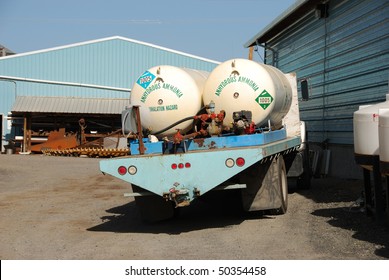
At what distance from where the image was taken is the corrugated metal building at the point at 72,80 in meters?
30.8

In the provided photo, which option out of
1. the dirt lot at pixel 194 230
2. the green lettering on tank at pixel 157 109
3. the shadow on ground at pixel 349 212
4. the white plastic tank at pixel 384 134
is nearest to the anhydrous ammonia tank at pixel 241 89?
the green lettering on tank at pixel 157 109

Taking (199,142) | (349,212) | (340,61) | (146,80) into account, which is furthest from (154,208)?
(340,61)

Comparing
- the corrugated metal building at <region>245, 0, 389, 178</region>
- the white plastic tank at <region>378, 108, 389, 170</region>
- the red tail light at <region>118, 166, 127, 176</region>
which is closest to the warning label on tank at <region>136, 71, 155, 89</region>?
the red tail light at <region>118, 166, 127, 176</region>

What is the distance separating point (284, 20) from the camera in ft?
59.8

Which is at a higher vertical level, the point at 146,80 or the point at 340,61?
the point at 340,61

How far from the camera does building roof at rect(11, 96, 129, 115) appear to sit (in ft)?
98.6

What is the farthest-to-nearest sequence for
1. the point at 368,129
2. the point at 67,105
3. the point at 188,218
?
the point at 67,105, the point at 188,218, the point at 368,129

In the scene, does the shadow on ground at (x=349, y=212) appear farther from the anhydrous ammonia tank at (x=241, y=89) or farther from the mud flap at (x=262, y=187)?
the anhydrous ammonia tank at (x=241, y=89)

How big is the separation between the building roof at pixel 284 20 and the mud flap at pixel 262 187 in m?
8.88

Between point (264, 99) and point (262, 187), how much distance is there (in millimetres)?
1409

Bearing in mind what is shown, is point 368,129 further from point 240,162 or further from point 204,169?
point 204,169

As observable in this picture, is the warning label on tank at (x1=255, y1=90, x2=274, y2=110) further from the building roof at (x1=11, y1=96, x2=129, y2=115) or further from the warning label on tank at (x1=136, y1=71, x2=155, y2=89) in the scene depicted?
the building roof at (x1=11, y1=96, x2=129, y2=115)

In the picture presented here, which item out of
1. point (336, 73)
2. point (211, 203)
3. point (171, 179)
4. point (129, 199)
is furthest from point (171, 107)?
point (336, 73)
